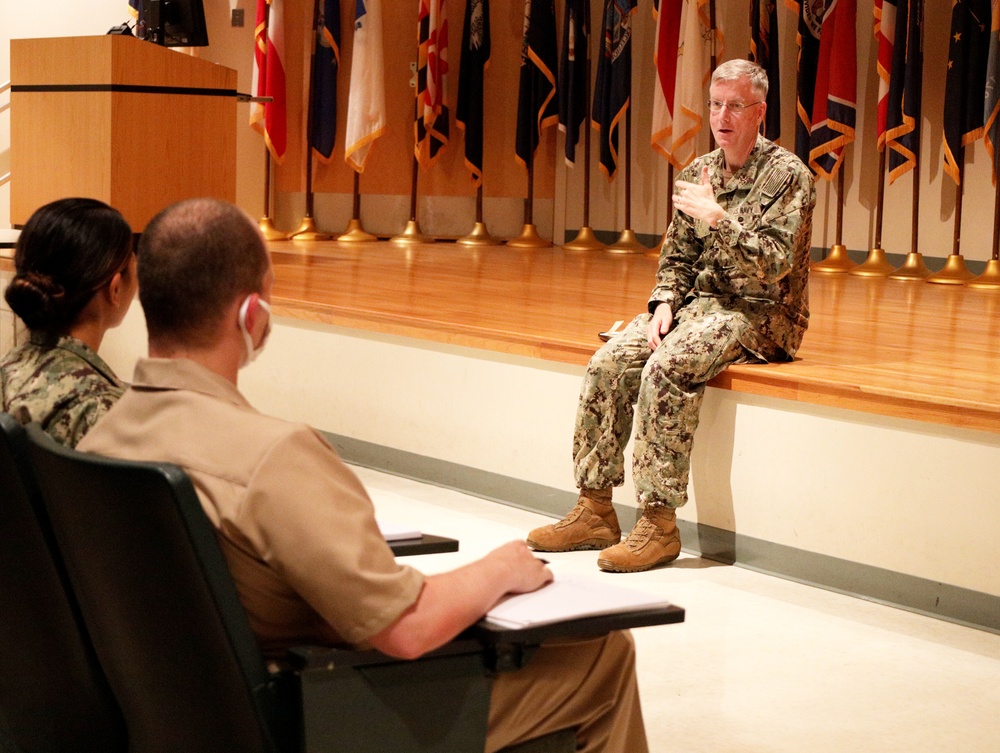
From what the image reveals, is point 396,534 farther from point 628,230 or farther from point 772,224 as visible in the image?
point 628,230

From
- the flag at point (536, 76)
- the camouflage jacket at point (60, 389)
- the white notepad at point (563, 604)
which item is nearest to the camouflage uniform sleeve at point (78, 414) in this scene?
the camouflage jacket at point (60, 389)

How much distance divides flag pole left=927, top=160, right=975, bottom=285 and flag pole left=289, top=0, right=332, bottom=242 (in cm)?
411

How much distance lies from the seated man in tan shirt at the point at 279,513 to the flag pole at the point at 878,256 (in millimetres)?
6472

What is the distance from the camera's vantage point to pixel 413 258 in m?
7.96

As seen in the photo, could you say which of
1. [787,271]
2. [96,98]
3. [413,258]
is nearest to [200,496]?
[787,271]

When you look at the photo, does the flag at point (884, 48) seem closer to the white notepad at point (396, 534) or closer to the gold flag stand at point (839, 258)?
the gold flag stand at point (839, 258)

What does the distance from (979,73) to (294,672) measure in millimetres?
6929

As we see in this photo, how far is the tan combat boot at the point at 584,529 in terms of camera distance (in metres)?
3.81

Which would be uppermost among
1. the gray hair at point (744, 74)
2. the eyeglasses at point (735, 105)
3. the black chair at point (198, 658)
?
the gray hair at point (744, 74)

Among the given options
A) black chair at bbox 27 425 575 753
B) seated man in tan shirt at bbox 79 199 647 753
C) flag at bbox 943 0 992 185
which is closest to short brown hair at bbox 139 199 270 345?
seated man in tan shirt at bbox 79 199 647 753

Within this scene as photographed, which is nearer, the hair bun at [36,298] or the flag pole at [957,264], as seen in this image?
the hair bun at [36,298]

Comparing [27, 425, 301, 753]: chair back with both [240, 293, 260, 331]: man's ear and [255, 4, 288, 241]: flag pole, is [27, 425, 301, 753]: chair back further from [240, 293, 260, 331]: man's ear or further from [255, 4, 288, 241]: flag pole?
[255, 4, 288, 241]: flag pole

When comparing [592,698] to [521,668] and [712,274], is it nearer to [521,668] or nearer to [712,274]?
[521,668]

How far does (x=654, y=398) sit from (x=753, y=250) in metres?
0.48
